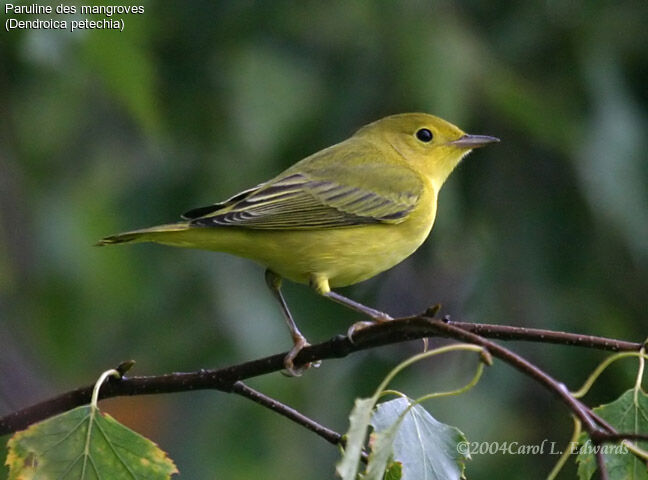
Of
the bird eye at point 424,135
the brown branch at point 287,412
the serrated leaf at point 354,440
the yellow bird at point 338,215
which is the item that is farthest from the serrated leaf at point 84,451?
the bird eye at point 424,135

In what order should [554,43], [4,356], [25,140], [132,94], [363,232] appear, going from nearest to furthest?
1. [4,356]
2. [132,94]
3. [363,232]
4. [554,43]
5. [25,140]

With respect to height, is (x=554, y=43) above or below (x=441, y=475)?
above

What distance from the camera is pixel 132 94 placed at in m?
3.86

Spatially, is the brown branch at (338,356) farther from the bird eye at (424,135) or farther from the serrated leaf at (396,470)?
the bird eye at (424,135)

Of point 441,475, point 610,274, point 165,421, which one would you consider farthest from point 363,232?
point 165,421

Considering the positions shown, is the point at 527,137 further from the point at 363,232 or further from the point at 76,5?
the point at 76,5

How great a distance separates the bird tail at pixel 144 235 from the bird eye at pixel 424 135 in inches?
68.2

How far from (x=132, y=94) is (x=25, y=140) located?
2901 millimetres

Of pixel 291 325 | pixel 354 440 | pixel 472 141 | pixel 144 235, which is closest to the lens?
pixel 354 440

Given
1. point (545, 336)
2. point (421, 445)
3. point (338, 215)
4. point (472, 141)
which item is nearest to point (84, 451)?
point (421, 445)

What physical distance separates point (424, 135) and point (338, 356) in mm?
2777

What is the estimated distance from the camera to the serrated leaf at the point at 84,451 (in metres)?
2.32

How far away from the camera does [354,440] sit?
80.8 inches

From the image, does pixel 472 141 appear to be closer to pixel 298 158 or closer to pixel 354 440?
pixel 298 158
